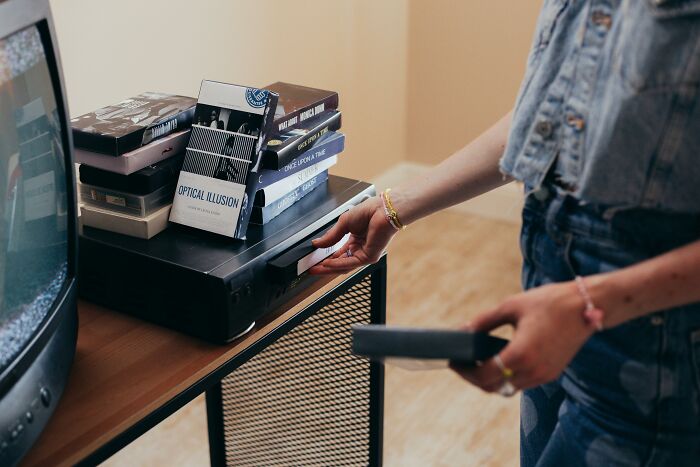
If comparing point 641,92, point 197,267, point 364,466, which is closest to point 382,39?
point 364,466

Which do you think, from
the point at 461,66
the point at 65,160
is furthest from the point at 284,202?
the point at 461,66

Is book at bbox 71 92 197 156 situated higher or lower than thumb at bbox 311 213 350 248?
higher

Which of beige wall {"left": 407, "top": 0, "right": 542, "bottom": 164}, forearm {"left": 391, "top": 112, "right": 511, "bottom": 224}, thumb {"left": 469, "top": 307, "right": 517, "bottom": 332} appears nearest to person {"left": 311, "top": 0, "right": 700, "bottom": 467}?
thumb {"left": 469, "top": 307, "right": 517, "bottom": 332}

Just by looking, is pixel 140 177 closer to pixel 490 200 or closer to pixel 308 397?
pixel 308 397

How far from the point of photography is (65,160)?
1.02 meters

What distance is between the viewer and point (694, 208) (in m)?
0.80

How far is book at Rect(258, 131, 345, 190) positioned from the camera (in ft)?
4.08

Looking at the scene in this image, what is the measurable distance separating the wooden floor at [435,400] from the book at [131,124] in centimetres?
81

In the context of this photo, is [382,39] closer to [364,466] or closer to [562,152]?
[364,466]

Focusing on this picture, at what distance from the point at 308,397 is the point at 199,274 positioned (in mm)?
516

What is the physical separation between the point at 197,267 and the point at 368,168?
2.10 meters

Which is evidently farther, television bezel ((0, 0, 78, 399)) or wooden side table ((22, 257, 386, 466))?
wooden side table ((22, 257, 386, 466))

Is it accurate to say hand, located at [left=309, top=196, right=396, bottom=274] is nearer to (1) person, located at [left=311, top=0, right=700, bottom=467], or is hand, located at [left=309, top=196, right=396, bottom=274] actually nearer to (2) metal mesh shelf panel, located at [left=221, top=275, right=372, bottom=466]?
(2) metal mesh shelf panel, located at [left=221, top=275, right=372, bottom=466]

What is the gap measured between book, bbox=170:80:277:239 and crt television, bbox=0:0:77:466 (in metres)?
0.21
